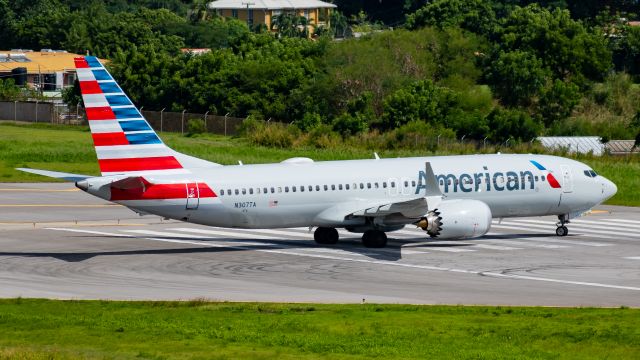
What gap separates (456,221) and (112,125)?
14477mm

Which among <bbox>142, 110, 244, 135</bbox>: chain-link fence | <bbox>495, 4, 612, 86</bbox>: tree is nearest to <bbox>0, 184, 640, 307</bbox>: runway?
<bbox>142, 110, 244, 135</bbox>: chain-link fence

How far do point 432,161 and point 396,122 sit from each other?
60.2 metres

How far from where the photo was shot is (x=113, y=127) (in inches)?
2077

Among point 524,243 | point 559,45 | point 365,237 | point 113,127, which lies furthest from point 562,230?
point 559,45

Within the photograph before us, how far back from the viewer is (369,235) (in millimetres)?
58469

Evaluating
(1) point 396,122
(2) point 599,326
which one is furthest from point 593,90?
(2) point 599,326

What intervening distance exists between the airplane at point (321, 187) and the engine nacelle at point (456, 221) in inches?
1.6

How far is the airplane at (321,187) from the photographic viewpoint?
52.7 meters

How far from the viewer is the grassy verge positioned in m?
91.0

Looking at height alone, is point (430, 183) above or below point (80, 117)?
above

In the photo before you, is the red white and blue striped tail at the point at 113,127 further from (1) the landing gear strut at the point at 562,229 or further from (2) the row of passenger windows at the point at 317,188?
(1) the landing gear strut at the point at 562,229

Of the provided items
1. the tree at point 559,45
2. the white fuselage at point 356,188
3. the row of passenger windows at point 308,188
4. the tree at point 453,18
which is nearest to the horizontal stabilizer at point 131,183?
the white fuselage at point 356,188

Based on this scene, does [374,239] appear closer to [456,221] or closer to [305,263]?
[456,221]

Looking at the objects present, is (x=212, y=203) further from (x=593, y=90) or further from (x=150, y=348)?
(x=593, y=90)
